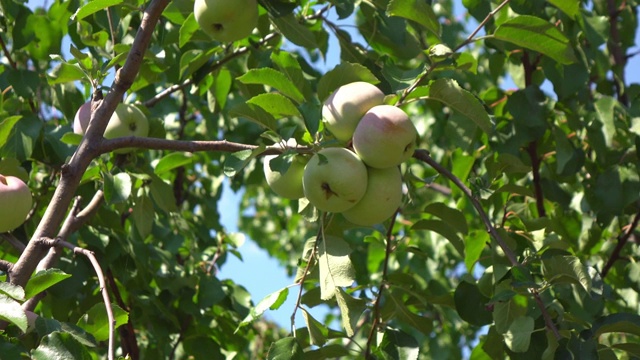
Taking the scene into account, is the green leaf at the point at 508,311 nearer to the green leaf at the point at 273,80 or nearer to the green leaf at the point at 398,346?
the green leaf at the point at 398,346

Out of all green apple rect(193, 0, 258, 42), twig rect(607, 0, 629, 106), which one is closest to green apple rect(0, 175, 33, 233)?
green apple rect(193, 0, 258, 42)

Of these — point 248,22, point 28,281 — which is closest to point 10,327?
point 28,281

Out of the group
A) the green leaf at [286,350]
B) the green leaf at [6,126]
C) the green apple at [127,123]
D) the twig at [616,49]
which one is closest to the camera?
the green leaf at [286,350]

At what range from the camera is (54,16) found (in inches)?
96.4

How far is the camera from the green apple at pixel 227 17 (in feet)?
5.97

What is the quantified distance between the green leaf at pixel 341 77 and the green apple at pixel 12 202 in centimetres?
61

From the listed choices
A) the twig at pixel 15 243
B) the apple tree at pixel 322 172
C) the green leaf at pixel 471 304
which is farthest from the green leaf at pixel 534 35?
the twig at pixel 15 243

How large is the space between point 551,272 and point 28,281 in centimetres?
98

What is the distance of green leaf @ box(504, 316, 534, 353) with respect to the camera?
167 centimetres

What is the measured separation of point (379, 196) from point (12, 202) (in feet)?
2.29

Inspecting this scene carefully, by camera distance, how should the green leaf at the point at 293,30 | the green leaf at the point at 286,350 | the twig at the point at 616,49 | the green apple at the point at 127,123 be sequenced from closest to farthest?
the green leaf at the point at 286,350, the green leaf at the point at 293,30, the green apple at the point at 127,123, the twig at the point at 616,49

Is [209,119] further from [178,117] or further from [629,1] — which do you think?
[629,1]

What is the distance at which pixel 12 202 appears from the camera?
1.69 metres

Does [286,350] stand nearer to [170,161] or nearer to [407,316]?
[407,316]
